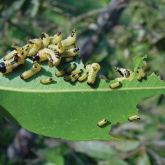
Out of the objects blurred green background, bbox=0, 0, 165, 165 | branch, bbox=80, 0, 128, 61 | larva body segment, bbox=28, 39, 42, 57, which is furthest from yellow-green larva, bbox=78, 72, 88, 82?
branch, bbox=80, 0, 128, 61

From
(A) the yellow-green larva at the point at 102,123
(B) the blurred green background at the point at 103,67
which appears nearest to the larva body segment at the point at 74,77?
(A) the yellow-green larva at the point at 102,123

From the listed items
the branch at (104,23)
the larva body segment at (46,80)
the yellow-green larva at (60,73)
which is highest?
the yellow-green larva at (60,73)

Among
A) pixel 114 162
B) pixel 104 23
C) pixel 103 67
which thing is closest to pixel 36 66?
pixel 114 162

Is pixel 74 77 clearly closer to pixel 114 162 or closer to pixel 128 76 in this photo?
pixel 128 76

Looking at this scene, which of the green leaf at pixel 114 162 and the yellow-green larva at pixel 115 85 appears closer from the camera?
the yellow-green larva at pixel 115 85

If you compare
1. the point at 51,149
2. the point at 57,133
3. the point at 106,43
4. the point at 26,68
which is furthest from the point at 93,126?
the point at 106,43

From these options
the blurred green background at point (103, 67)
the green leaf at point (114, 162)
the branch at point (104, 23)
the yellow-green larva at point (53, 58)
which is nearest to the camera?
the yellow-green larva at point (53, 58)

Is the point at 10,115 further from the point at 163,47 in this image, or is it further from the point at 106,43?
the point at 106,43

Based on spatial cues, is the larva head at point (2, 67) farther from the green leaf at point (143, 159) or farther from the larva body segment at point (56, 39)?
the green leaf at point (143, 159)
